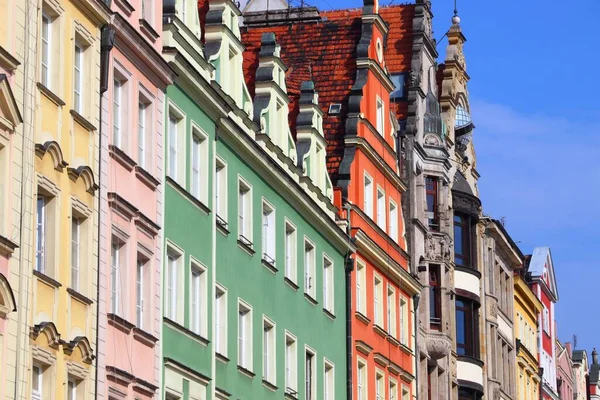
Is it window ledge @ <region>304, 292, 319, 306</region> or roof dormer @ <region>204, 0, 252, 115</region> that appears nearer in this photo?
roof dormer @ <region>204, 0, 252, 115</region>

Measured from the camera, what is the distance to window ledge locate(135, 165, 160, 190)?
36966 millimetres

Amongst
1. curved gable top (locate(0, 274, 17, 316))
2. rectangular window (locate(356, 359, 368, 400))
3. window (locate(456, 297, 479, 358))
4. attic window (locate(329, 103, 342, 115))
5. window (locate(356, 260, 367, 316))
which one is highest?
attic window (locate(329, 103, 342, 115))

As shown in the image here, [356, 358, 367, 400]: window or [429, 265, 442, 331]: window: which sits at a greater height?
[429, 265, 442, 331]: window

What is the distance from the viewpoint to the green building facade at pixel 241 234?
130 ft

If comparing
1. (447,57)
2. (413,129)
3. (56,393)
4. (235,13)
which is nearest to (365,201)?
(413,129)

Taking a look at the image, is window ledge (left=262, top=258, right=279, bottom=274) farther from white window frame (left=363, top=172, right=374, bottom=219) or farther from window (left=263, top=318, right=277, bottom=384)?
white window frame (left=363, top=172, right=374, bottom=219)

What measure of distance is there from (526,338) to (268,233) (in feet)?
142

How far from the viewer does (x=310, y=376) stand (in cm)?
5006

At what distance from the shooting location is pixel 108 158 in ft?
116

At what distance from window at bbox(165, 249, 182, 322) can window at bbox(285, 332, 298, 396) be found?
29.9ft

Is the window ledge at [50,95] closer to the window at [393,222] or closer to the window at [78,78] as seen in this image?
the window at [78,78]

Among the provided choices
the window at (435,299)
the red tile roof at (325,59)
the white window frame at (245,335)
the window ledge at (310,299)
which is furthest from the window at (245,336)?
the window at (435,299)

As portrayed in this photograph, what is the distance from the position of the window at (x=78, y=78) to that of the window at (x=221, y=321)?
30.7ft

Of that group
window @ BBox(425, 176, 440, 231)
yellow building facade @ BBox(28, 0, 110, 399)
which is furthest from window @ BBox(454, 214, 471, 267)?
yellow building facade @ BBox(28, 0, 110, 399)
